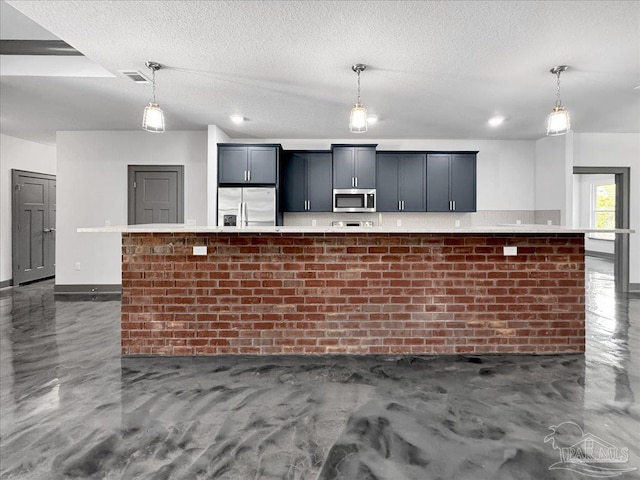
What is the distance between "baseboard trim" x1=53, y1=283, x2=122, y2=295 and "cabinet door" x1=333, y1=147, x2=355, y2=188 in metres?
3.74

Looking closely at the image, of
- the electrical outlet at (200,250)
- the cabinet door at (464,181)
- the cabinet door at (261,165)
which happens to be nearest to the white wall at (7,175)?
the cabinet door at (261,165)

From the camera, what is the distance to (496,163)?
6387mm

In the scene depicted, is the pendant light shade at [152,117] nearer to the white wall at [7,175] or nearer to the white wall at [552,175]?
the white wall at [7,175]

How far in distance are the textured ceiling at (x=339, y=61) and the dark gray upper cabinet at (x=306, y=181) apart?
0.65 m

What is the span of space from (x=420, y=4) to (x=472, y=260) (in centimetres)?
195

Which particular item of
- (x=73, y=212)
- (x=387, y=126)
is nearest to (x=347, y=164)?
(x=387, y=126)

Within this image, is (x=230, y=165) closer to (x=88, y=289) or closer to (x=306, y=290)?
(x=88, y=289)

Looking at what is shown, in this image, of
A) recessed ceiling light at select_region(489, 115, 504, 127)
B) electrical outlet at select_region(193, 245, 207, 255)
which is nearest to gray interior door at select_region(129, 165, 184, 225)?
electrical outlet at select_region(193, 245, 207, 255)

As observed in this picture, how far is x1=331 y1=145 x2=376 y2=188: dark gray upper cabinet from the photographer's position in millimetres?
5914

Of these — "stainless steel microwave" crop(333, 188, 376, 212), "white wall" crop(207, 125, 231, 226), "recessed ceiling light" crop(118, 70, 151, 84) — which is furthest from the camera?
"stainless steel microwave" crop(333, 188, 376, 212)

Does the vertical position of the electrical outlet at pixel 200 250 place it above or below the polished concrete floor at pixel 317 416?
above

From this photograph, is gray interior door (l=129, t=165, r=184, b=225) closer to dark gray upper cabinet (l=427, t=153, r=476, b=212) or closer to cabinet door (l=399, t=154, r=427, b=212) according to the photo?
cabinet door (l=399, t=154, r=427, b=212)

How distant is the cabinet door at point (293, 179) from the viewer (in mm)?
6008

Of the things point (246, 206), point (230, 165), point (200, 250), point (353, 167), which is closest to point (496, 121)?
point (353, 167)
